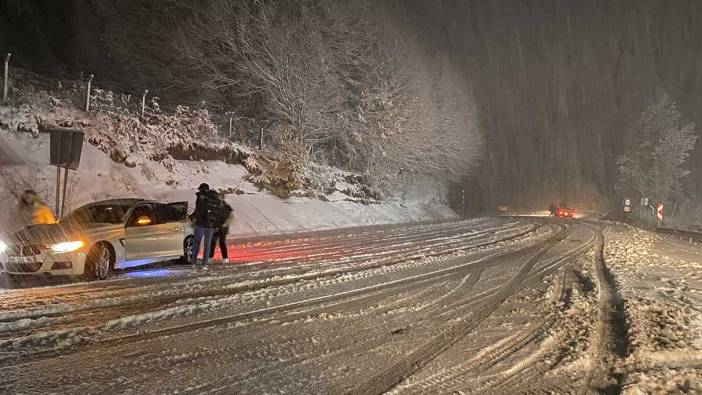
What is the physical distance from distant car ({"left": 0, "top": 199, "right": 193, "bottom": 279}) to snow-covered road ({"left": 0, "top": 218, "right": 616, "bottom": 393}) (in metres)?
0.44

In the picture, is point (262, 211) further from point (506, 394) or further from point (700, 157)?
point (700, 157)

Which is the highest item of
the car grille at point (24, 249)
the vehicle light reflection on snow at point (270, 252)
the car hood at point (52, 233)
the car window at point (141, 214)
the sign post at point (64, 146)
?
the sign post at point (64, 146)

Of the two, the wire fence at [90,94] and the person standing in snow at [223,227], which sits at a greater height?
the wire fence at [90,94]

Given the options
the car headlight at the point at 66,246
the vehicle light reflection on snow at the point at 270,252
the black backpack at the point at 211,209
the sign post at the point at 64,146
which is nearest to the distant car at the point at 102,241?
the car headlight at the point at 66,246

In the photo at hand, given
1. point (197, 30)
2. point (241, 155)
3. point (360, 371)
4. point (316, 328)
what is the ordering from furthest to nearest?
point (197, 30), point (241, 155), point (316, 328), point (360, 371)

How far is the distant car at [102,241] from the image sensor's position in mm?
9008

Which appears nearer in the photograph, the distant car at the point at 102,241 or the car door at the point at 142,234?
the distant car at the point at 102,241

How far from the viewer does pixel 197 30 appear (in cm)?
2812

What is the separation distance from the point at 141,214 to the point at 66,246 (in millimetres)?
1990

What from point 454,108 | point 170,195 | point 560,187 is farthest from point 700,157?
point 170,195

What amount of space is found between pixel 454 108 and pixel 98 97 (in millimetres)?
27691

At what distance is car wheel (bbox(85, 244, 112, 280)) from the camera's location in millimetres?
9539

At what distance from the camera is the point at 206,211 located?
36.8 feet

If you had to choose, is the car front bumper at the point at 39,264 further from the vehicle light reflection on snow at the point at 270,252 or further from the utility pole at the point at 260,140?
the utility pole at the point at 260,140
